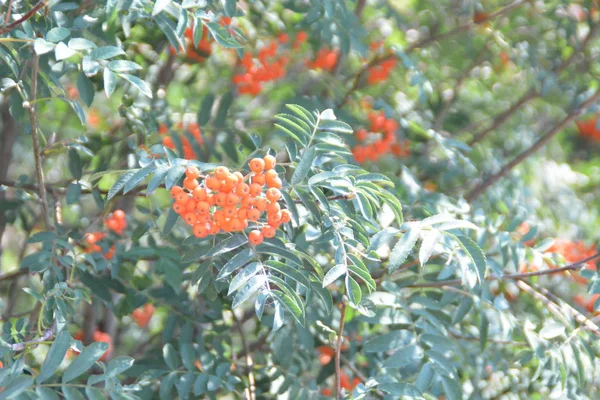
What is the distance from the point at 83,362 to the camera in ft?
4.33

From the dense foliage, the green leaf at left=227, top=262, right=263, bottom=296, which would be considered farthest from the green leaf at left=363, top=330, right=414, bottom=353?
the green leaf at left=227, top=262, right=263, bottom=296

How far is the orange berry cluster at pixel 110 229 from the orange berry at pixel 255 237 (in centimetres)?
63

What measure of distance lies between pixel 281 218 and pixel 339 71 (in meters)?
1.78

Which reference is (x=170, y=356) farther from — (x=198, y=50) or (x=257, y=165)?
(x=198, y=50)

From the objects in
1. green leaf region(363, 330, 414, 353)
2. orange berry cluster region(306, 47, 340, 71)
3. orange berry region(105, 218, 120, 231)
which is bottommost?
orange berry region(105, 218, 120, 231)

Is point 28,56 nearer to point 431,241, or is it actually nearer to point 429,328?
point 431,241

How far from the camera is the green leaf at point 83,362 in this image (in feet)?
4.32

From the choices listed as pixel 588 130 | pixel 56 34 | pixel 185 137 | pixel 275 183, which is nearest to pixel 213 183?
pixel 275 183

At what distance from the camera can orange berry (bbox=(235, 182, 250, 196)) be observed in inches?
54.2

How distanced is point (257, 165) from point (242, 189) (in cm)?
6

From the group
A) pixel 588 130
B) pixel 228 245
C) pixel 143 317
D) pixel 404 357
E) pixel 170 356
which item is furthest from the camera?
pixel 588 130

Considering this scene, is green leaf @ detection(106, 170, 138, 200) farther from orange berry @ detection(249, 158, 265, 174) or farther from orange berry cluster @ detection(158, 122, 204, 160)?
orange berry cluster @ detection(158, 122, 204, 160)

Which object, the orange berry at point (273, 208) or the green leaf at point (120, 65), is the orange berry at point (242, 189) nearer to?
the orange berry at point (273, 208)

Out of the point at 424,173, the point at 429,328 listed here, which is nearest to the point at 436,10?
the point at 424,173
